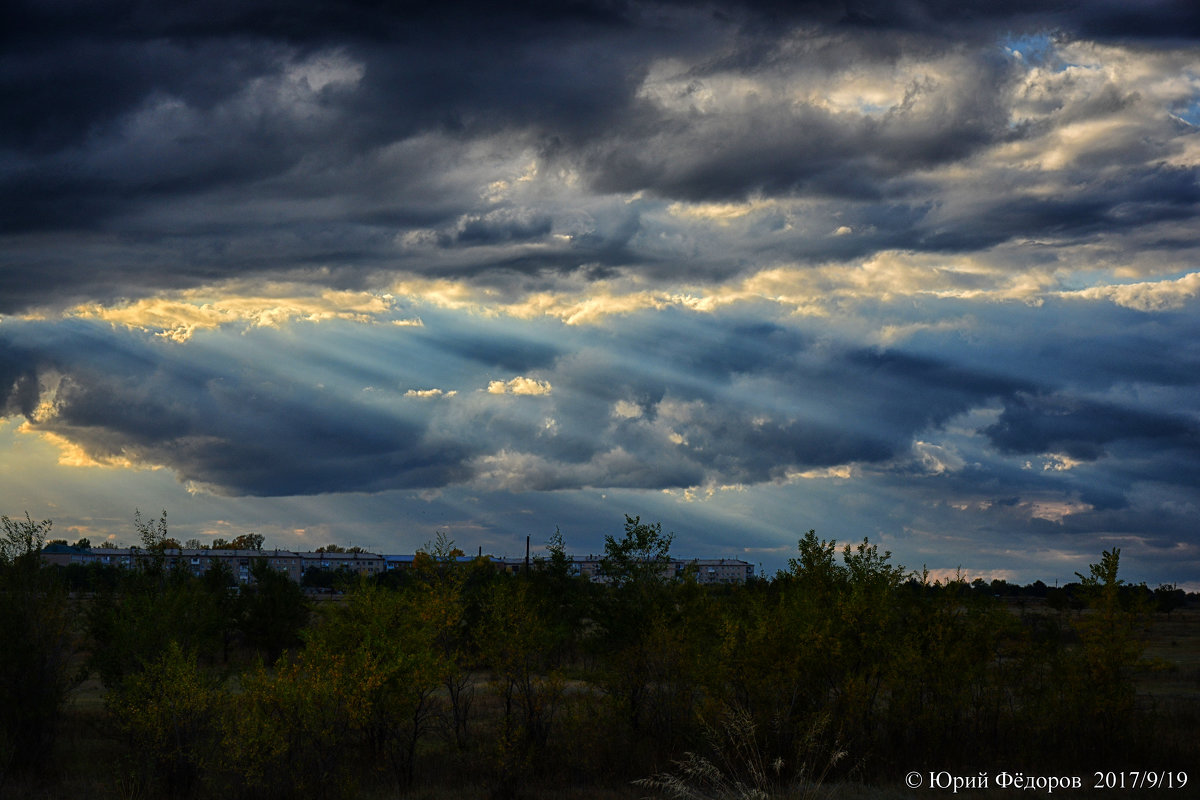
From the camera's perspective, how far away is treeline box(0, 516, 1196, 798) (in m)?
23.5

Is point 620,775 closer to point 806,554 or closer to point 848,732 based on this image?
point 848,732

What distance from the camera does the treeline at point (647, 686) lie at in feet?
77.2

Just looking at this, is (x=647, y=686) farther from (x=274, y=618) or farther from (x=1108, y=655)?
(x=274, y=618)

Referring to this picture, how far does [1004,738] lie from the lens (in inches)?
1048

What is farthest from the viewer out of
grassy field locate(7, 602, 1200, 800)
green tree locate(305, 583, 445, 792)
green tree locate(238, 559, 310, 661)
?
green tree locate(238, 559, 310, 661)

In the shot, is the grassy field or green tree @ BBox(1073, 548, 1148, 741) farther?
green tree @ BBox(1073, 548, 1148, 741)

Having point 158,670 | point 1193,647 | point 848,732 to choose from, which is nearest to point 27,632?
point 158,670

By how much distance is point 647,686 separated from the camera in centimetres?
2673

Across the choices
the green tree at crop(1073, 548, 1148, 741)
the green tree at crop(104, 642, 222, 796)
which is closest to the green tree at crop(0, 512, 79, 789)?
the green tree at crop(104, 642, 222, 796)

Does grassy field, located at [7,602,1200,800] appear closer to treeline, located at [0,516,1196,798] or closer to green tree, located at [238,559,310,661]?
treeline, located at [0,516,1196,798]

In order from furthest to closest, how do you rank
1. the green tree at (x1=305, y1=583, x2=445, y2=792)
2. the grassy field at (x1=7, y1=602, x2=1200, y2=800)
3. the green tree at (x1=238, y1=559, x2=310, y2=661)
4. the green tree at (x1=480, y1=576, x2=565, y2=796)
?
the green tree at (x1=238, y1=559, x2=310, y2=661), the green tree at (x1=480, y1=576, x2=565, y2=796), the green tree at (x1=305, y1=583, x2=445, y2=792), the grassy field at (x1=7, y1=602, x2=1200, y2=800)

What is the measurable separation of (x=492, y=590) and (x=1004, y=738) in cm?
1521

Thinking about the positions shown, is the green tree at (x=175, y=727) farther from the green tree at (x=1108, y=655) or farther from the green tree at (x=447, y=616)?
the green tree at (x=1108, y=655)

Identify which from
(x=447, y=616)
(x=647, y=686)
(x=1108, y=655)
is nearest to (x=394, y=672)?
(x=447, y=616)
